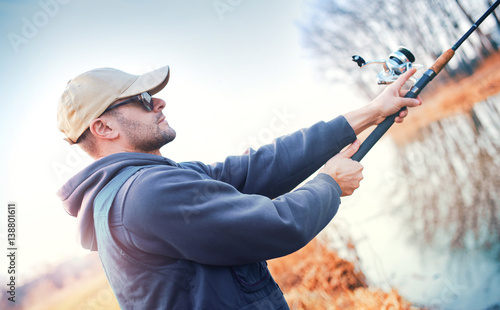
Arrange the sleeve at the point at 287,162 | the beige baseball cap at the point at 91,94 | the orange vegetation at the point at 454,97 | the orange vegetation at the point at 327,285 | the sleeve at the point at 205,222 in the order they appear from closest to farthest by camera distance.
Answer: the sleeve at the point at 205,222 → the beige baseball cap at the point at 91,94 → the sleeve at the point at 287,162 → the orange vegetation at the point at 327,285 → the orange vegetation at the point at 454,97

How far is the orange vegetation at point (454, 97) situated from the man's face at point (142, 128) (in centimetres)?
396

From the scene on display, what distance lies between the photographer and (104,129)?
163cm

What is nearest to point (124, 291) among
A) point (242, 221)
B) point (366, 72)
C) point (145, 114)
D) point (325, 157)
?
point (242, 221)

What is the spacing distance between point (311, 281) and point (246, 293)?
8.72 feet

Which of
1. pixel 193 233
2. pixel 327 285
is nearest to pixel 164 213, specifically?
pixel 193 233

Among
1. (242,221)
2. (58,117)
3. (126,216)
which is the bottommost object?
(242,221)

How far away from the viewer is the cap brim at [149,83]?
165 centimetres

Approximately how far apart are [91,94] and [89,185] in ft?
1.61

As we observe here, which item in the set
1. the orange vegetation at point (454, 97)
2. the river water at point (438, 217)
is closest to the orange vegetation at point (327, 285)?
the river water at point (438, 217)

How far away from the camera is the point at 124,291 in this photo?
4.25 feet

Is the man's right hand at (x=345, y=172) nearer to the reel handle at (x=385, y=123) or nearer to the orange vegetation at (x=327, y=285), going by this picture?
the reel handle at (x=385, y=123)

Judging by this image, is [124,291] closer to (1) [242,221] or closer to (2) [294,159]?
(1) [242,221]

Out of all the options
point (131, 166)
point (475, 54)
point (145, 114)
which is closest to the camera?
point (131, 166)

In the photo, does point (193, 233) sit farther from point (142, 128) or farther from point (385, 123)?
point (385, 123)
